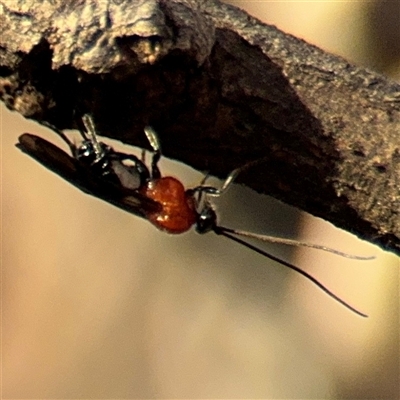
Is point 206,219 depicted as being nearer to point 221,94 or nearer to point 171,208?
point 171,208

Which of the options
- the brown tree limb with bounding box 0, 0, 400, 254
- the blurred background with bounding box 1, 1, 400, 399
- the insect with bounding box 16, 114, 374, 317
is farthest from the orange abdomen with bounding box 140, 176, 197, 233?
the blurred background with bounding box 1, 1, 400, 399

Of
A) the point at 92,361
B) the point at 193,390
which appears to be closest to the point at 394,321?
the point at 193,390

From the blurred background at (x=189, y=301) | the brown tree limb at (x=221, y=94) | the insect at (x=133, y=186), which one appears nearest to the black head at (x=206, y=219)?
the insect at (x=133, y=186)

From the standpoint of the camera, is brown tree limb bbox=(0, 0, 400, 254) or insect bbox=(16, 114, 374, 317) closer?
brown tree limb bbox=(0, 0, 400, 254)

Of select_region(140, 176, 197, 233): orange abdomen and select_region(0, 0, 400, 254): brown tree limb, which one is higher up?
select_region(0, 0, 400, 254): brown tree limb

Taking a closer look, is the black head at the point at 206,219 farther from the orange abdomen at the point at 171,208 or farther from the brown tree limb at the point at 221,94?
the brown tree limb at the point at 221,94

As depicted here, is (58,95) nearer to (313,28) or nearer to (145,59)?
(145,59)

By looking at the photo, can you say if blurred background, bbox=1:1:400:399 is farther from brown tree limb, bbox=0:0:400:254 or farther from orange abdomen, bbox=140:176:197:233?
brown tree limb, bbox=0:0:400:254
